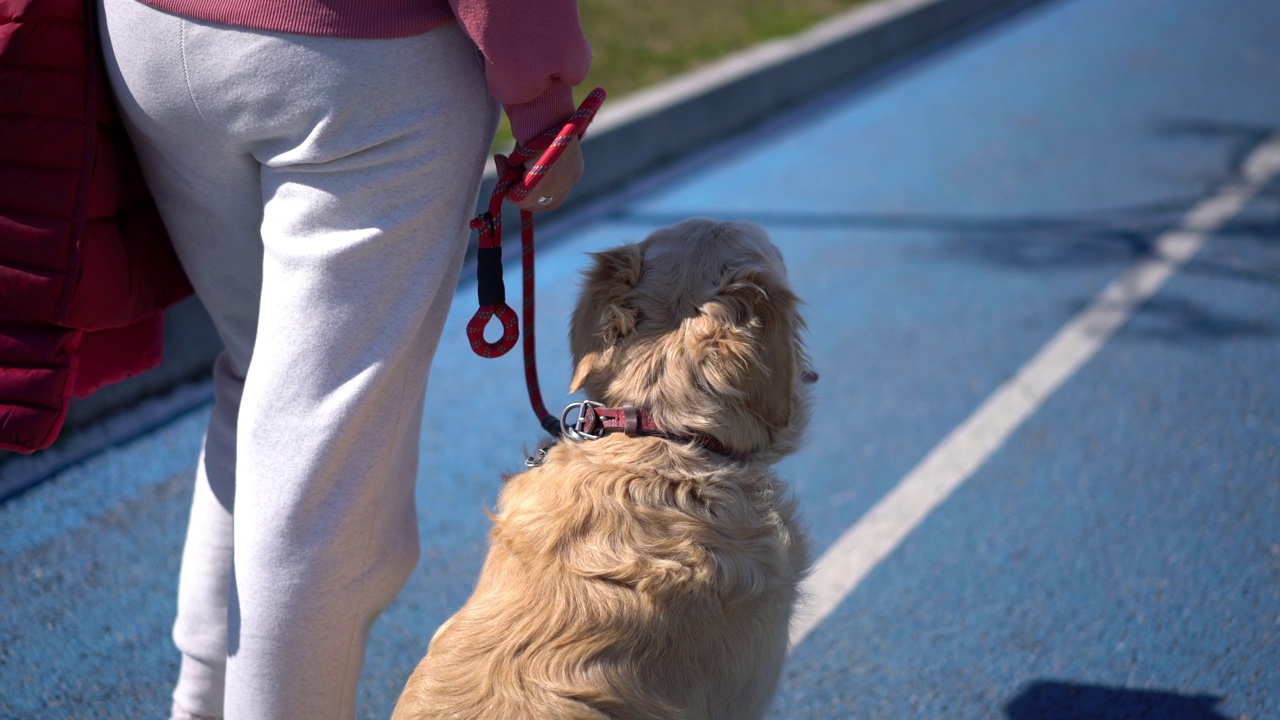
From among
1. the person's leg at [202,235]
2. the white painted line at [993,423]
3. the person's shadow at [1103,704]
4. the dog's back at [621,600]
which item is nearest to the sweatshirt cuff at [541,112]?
the person's leg at [202,235]

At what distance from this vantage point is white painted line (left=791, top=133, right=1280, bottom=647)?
3186 millimetres

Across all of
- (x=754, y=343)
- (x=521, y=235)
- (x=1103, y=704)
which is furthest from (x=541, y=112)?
(x=1103, y=704)

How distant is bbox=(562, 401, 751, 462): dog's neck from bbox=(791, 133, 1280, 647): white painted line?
42cm

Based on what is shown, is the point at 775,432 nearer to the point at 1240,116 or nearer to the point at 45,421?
the point at 45,421

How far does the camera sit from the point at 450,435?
3906mm

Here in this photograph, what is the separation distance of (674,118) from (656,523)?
5267 millimetres

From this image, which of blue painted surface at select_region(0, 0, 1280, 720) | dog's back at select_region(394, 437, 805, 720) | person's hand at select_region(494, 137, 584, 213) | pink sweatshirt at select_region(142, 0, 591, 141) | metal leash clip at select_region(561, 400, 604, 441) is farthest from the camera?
blue painted surface at select_region(0, 0, 1280, 720)

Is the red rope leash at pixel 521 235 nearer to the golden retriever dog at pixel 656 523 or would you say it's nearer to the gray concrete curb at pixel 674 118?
the golden retriever dog at pixel 656 523

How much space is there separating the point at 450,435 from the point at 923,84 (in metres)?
6.02

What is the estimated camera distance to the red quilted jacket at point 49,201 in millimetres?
1761

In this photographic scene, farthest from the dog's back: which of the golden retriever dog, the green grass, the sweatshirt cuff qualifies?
the green grass

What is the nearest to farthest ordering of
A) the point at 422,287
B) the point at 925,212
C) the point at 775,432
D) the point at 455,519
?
the point at 422,287
the point at 775,432
the point at 455,519
the point at 925,212

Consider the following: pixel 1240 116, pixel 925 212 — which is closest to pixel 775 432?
pixel 925 212

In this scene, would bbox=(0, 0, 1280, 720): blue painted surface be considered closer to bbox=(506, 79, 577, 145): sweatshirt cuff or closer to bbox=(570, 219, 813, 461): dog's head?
bbox=(570, 219, 813, 461): dog's head
